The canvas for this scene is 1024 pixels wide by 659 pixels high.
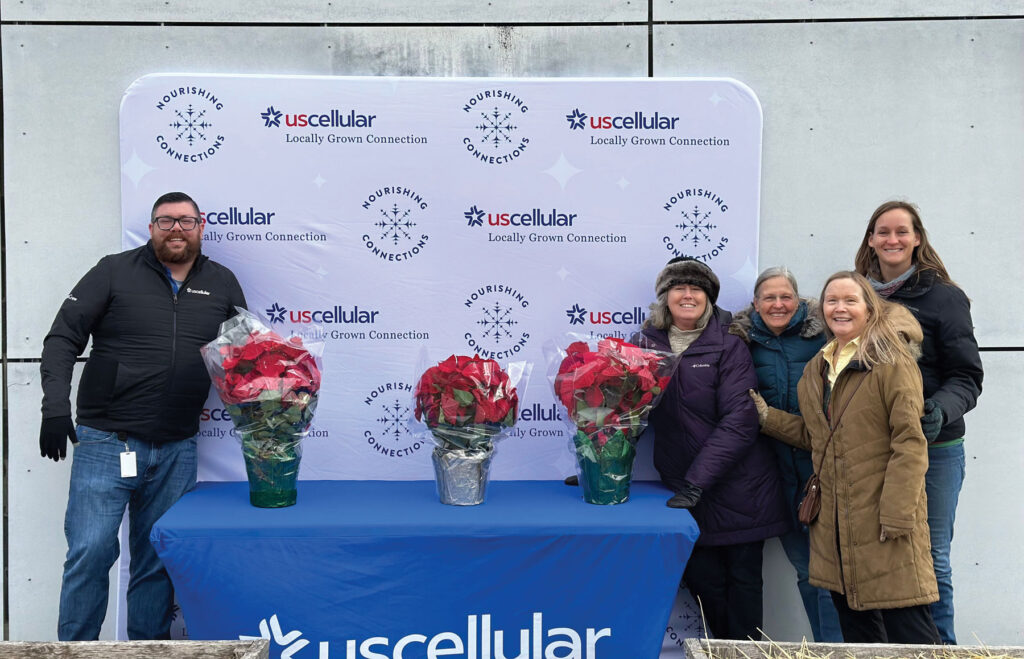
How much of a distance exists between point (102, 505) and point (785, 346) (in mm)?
2645

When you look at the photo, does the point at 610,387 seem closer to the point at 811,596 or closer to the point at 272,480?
the point at 272,480

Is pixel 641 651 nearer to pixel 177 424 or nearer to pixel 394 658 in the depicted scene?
pixel 394 658

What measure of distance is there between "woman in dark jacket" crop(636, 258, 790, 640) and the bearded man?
1774 mm

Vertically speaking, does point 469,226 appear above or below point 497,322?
above

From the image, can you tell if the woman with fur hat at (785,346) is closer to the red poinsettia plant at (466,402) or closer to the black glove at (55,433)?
the red poinsettia plant at (466,402)

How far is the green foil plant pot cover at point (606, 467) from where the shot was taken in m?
2.54

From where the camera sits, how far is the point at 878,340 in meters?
2.34

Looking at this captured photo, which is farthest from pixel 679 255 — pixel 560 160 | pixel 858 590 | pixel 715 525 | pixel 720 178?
pixel 858 590

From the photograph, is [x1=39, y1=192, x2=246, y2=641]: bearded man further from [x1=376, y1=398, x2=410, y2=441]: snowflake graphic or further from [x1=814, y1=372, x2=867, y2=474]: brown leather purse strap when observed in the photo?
[x1=814, y1=372, x2=867, y2=474]: brown leather purse strap

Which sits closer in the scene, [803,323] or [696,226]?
[803,323]

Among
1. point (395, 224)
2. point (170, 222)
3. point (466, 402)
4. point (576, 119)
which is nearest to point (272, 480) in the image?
point (466, 402)

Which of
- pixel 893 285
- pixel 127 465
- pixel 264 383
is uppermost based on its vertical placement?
pixel 893 285

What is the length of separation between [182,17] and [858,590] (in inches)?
133

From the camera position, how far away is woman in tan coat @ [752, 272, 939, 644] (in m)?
2.26
